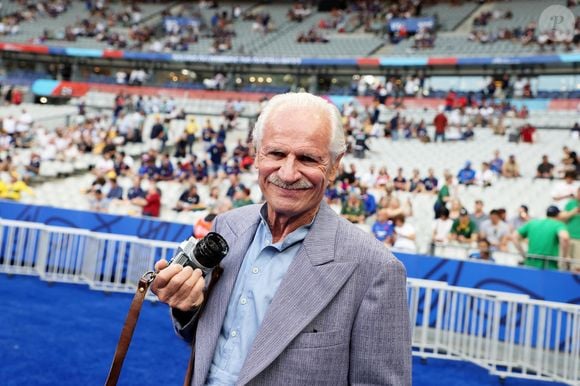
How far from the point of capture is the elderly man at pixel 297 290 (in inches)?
63.7

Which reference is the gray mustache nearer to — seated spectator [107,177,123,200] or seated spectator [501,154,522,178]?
seated spectator [107,177,123,200]

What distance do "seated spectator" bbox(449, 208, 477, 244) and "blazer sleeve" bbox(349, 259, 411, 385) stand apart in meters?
8.33

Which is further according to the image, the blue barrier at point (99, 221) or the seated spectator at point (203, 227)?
the blue barrier at point (99, 221)

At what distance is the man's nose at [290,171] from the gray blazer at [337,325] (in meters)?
0.24

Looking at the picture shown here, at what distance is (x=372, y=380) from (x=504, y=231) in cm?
877

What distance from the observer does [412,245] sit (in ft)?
30.5

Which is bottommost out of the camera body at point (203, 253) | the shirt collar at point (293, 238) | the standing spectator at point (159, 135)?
the camera body at point (203, 253)

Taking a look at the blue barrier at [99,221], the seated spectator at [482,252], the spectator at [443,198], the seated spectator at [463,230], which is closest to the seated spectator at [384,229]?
the seated spectator at [463,230]

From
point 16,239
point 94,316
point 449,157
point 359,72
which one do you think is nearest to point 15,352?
point 94,316

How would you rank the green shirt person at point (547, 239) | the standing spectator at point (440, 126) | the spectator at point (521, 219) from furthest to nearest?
the standing spectator at point (440, 126) → the spectator at point (521, 219) → the green shirt person at point (547, 239)

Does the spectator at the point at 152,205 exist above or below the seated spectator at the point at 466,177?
below

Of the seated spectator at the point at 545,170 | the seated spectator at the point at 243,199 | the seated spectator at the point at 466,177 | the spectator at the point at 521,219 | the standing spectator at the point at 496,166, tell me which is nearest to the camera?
the spectator at the point at 521,219

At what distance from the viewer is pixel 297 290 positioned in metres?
1.68

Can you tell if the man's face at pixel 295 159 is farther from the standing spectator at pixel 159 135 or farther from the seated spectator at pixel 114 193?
the standing spectator at pixel 159 135
